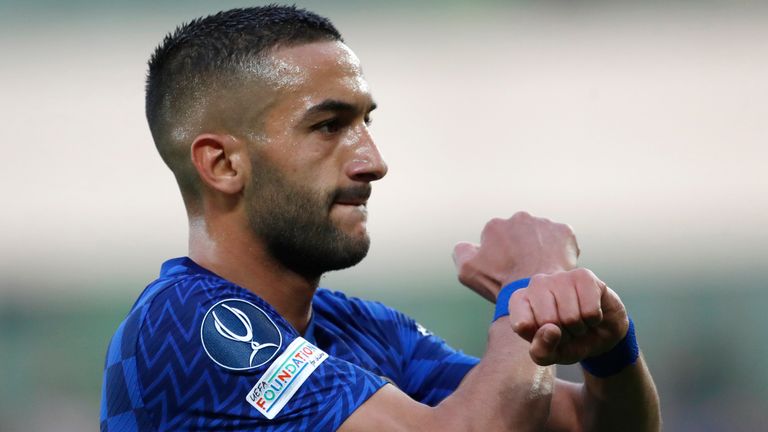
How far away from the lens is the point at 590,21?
12266 millimetres

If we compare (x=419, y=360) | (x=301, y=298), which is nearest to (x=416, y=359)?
(x=419, y=360)

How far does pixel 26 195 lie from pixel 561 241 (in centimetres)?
937

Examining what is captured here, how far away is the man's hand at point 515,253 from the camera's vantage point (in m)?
3.31

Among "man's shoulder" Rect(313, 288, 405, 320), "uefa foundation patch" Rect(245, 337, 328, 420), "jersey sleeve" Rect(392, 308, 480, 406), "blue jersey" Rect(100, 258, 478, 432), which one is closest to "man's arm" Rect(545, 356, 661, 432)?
"jersey sleeve" Rect(392, 308, 480, 406)

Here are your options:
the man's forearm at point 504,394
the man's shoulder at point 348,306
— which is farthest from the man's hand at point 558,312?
the man's shoulder at point 348,306

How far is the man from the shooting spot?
2.86 meters

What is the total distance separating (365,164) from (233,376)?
0.79 metres

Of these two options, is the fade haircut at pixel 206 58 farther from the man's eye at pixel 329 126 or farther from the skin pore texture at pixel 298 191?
the man's eye at pixel 329 126

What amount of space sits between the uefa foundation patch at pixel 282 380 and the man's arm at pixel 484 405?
18cm

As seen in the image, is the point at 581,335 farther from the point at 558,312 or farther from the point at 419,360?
the point at 419,360

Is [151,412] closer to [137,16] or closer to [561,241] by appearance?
[561,241]

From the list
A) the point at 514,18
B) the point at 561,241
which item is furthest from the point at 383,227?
the point at 561,241

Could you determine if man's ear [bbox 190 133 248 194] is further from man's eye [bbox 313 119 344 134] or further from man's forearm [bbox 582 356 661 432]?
man's forearm [bbox 582 356 661 432]

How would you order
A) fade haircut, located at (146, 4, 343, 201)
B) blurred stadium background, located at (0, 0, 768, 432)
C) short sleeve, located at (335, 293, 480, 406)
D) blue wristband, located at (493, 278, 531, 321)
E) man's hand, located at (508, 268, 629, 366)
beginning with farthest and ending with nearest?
blurred stadium background, located at (0, 0, 768, 432) → short sleeve, located at (335, 293, 480, 406) → fade haircut, located at (146, 4, 343, 201) → blue wristband, located at (493, 278, 531, 321) → man's hand, located at (508, 268, 629, 366)
